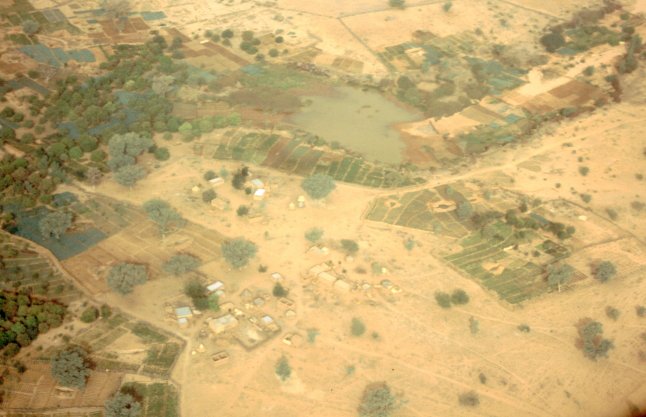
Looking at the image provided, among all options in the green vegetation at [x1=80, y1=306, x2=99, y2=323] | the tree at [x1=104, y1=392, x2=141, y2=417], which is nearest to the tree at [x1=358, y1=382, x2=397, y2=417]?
the tree at [x1=104, y1=392, x2=141, y2=417]

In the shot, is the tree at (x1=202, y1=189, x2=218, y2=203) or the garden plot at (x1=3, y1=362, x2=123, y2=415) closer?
the garden plot at (x1=3, y1=362, x2=123, y2=415)

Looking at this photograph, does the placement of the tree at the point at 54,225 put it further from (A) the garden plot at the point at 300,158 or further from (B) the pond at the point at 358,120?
(B) the pond at the point at 358,120

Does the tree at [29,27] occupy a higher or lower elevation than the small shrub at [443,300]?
higher

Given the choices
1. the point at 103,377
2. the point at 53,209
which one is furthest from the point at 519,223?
the point at 53,209

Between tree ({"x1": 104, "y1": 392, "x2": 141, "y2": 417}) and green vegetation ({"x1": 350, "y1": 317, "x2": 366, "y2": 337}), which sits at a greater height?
tree ({"x1": 104, "y1": 392, "x2": 141, "y2": 417})

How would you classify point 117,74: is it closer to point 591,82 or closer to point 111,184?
point 111,184

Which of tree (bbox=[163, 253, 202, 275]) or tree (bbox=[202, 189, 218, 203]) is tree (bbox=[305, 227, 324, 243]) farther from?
tree (bbox=[202, 189, 218, 203])

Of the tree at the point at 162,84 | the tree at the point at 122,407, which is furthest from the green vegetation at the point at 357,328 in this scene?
the tree at the point at 162,84
